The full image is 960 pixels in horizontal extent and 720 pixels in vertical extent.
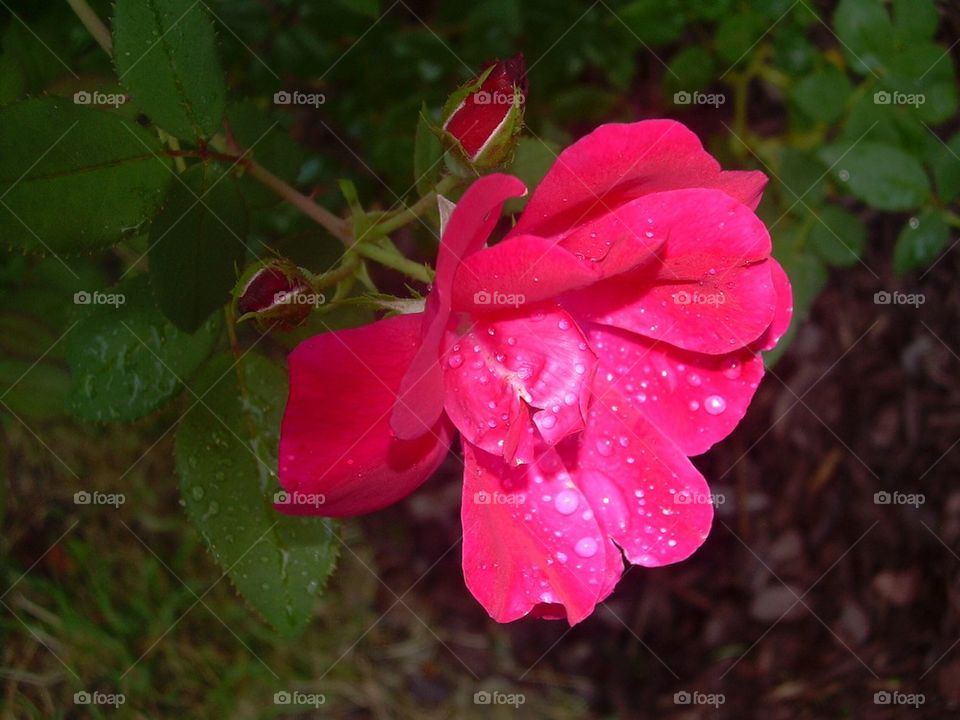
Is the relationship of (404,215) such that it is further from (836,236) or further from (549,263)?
(836,236)

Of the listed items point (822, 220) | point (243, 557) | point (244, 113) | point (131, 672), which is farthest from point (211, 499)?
point (131, 672)

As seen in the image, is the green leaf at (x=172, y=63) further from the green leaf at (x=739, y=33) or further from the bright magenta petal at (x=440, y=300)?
the green leaf at (x=739, y=33)

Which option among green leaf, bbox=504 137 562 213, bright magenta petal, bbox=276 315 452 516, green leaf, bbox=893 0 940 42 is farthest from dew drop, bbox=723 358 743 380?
green leaf, bbox=893 0 940 42

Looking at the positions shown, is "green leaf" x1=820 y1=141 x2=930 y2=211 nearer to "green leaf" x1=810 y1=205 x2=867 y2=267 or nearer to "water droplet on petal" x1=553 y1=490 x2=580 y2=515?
"green leaf" x1=810 y1=205 x2=867 y2=267

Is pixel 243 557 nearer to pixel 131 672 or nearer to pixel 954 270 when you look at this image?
pixel 131 672

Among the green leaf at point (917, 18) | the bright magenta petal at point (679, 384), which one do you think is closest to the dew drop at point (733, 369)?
the bright magenta petal at point (679, 384)
